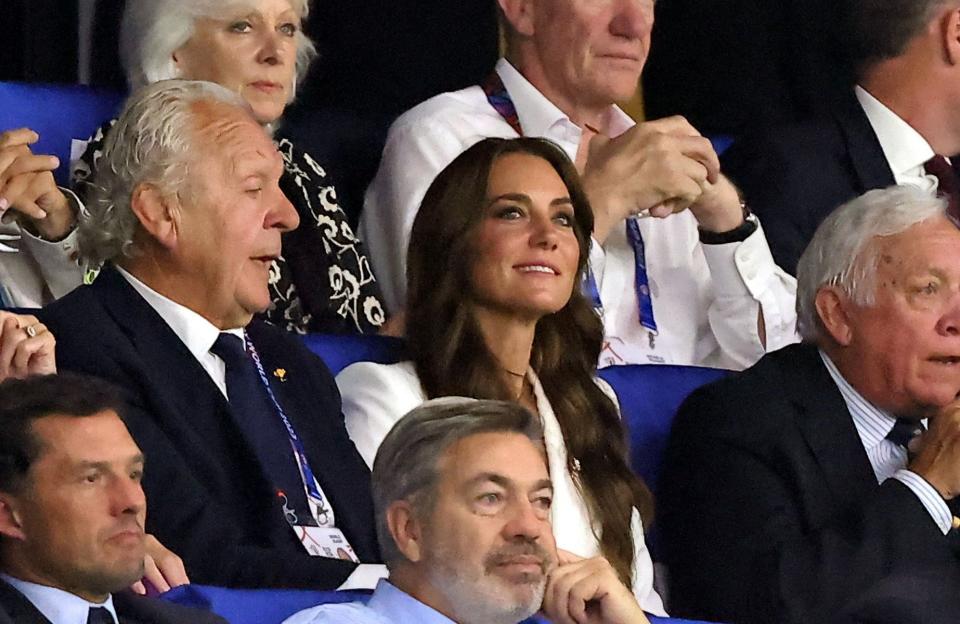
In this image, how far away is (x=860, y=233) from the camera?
3.56 m

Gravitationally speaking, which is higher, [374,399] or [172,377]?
[172,377]

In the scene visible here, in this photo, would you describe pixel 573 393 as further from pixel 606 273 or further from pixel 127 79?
pixel 127 79

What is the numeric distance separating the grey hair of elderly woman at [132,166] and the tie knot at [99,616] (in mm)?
814

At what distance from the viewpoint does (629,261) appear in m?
3.96

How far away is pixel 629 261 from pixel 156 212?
1.11 metres

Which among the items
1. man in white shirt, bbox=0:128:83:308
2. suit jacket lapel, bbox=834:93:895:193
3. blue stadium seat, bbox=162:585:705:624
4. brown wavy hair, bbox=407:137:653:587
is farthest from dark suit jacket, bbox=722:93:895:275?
blue stadium seat, bbox=162:585:705:624

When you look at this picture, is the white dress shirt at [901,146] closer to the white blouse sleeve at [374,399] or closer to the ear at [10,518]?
the white blouse sleeve at [374,399]

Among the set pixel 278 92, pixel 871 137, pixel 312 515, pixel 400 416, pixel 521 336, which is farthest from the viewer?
pixel 871 137

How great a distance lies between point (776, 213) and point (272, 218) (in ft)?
4.13

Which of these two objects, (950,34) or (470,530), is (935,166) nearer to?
Result: (950,34)

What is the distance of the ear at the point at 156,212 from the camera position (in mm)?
3088

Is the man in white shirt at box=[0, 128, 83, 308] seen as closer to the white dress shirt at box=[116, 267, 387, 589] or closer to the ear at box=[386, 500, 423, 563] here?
the white dress shirt at box=[116, 267, 387, 589]

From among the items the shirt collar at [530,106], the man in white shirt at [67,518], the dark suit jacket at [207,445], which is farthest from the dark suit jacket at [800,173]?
the man in white shirt at [67,518]

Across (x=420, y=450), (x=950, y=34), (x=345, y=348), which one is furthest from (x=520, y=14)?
(x=420, y=450)
